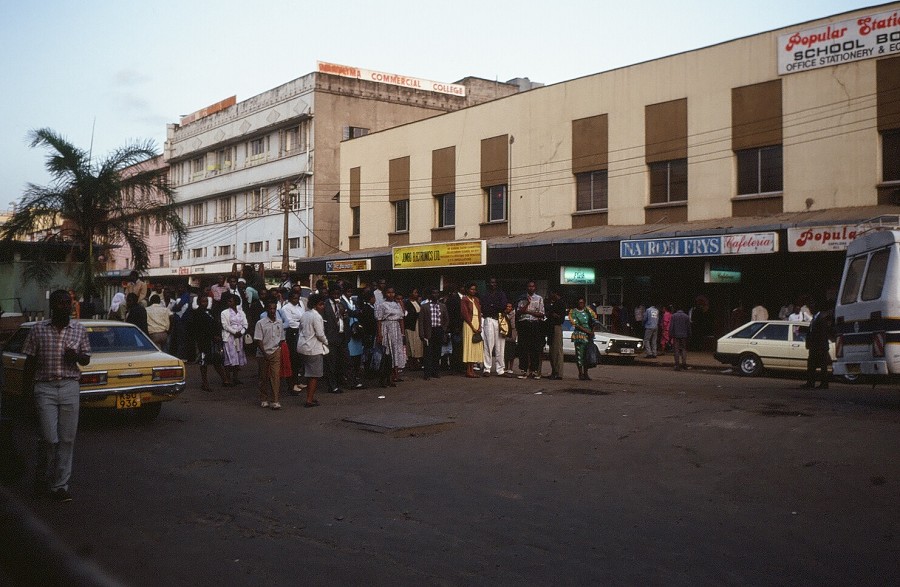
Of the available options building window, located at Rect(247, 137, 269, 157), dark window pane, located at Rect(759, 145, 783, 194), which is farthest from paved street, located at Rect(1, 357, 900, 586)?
building window, located at Rect(247, 137, 269, 157)

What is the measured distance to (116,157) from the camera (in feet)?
77.2

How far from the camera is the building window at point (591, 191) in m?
27.9

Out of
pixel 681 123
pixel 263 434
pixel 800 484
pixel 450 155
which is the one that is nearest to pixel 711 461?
pixel 800 484

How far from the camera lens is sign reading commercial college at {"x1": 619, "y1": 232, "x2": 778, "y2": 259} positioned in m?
21.4

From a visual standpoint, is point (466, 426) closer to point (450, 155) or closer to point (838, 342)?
point (838, 342)

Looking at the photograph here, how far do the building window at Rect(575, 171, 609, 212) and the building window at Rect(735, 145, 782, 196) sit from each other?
4.89 meters

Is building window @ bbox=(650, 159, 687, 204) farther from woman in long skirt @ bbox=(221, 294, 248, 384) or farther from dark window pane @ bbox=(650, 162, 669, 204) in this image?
woman in long skirt @ bbox=(221, 294, 248, 384)

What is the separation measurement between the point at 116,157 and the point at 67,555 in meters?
24.3

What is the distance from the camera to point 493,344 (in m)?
17.2

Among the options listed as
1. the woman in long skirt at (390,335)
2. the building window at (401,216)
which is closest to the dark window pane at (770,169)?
the woman in long skirt at (390,335)

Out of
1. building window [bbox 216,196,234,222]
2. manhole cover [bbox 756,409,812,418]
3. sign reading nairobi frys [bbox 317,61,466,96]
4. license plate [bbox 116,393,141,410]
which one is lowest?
manhole cover [bbox 756,409,812,418]

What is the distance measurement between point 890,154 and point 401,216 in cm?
2082

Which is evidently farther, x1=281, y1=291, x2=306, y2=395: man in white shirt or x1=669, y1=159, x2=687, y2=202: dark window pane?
x1=669, y1=159, x2=687, y2=202: dark window pane

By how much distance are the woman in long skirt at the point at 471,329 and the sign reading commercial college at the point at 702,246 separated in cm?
898
